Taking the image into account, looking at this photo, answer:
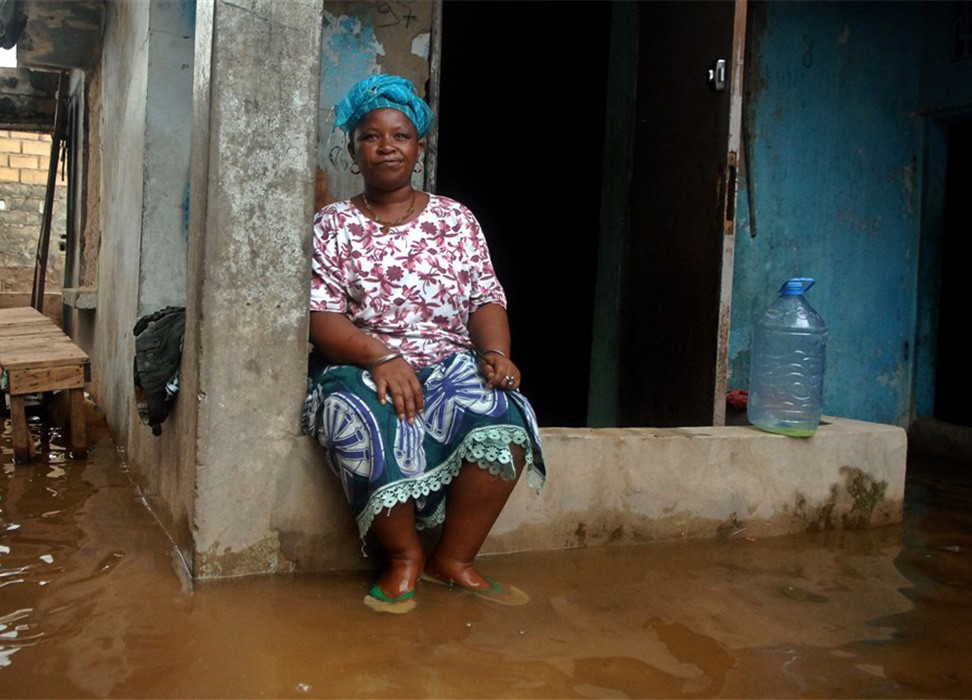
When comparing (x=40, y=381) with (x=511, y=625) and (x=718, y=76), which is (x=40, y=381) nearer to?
(x=511, y=625)

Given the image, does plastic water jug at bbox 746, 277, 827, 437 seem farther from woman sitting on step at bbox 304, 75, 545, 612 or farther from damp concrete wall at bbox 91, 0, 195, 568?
damp concrete wall at bbox 91, 0, 195, 568

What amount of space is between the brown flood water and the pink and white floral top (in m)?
0.71

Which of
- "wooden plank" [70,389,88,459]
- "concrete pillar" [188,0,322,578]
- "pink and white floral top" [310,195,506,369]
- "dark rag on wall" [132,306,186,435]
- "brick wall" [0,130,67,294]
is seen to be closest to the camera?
"concrete pillar" [188,0,322,578]

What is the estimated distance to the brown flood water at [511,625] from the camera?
203cm

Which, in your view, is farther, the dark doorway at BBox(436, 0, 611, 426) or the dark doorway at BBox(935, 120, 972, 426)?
the dark doorway at BBox(436, 0, 611, 426)

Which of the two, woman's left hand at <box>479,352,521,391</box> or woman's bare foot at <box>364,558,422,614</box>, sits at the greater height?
woman's left hand at <box>479,352,521,391</box>

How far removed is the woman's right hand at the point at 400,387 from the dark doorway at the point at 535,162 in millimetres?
3710

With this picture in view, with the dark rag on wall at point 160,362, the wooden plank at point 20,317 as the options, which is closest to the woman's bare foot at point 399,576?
the dark rag on wall at point 160,362

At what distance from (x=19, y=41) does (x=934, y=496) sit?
6864 millimetres

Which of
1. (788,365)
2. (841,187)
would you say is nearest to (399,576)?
(788,365)

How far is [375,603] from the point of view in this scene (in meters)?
2.53

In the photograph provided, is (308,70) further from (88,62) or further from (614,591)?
(88,62)

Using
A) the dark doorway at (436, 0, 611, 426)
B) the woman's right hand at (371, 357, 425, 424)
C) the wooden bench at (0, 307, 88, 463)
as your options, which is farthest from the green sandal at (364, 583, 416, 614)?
the dark doorway at (436, 0, 611, 426)

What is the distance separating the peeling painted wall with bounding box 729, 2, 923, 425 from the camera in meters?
5.19
